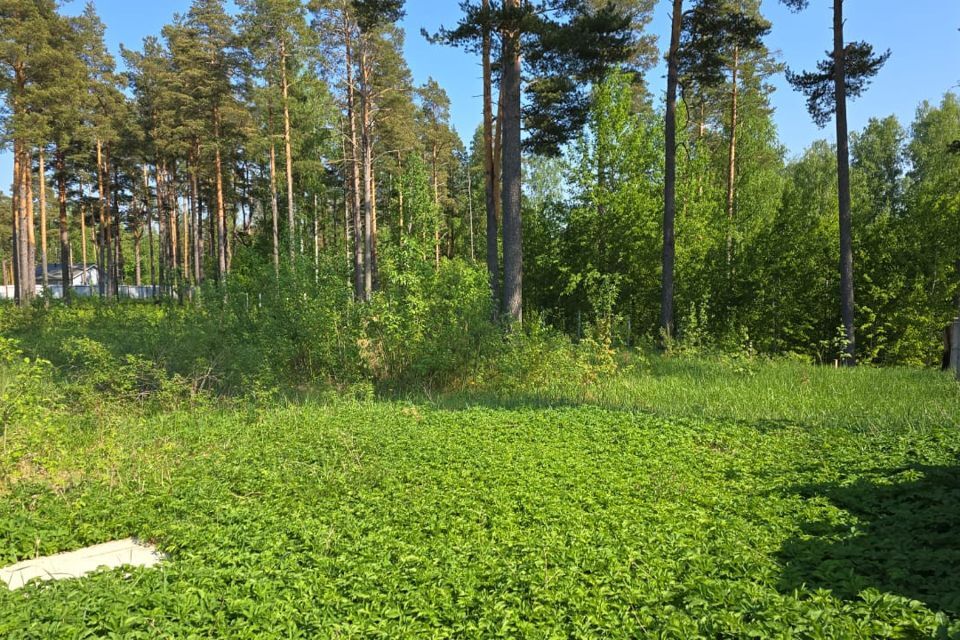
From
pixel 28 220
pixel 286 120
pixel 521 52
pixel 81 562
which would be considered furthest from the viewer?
pixel 28 220

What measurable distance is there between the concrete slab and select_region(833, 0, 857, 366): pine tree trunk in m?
12.9

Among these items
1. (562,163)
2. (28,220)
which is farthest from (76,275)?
(562,163)

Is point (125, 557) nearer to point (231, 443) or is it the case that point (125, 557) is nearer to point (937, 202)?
point (231, 443)

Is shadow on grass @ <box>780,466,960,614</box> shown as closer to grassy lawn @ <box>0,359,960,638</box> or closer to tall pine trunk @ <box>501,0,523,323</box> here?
grassy lawn @ <box>0,359,960,638</box>

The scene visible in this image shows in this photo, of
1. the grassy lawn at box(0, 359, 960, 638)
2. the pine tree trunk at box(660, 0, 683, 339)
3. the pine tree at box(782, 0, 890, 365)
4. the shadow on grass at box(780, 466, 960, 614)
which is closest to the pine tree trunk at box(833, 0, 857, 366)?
the pine tree at box(782, 0, 890, 365)

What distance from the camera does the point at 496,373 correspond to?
31.6 ft

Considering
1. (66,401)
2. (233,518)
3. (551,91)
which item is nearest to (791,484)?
(233,518)

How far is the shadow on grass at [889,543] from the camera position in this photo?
2.98 meters

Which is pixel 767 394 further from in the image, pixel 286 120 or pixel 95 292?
pixel 95 292

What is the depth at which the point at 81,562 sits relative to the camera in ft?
12.3

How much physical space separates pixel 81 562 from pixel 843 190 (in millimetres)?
14243

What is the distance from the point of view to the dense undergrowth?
2910mm

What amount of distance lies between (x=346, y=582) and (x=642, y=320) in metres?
14.2

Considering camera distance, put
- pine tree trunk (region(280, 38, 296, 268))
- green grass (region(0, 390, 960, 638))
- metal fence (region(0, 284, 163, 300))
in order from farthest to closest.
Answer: metal fence (region(0, 284, 163, 300)), pine tree trunk (region(280, 38, 296, 268)), green grass (region(0, 390, 960, 638))
